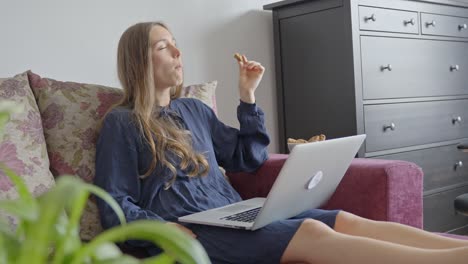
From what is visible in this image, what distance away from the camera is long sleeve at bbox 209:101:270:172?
1.78 m

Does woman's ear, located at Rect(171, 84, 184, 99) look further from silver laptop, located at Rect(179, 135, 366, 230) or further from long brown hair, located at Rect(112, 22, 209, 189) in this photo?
silver laptop, located at Rect(179, 135, 366, 230)

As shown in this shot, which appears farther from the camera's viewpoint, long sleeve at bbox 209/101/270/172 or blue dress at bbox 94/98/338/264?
long sleeve at bbox 209/101/270/172

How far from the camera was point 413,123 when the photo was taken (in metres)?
2.54

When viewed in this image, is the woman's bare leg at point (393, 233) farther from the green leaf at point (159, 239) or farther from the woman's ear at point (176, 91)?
the green leaf at point (159, 239)

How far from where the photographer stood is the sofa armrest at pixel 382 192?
5.01 ft

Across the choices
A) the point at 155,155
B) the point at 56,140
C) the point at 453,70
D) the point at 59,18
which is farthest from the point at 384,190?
the point at 453,70

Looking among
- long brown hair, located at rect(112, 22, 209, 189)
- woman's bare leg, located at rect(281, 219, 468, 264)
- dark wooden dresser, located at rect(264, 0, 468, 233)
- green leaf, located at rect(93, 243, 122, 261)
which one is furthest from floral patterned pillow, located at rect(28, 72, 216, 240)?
green leaf, located at rect(93, 243, 122, 261)

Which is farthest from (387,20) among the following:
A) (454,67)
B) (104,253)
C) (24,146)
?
(104,253)

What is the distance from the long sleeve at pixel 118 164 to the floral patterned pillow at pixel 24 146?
0.44ft

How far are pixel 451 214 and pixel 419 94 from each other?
61 centimetres

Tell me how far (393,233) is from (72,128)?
87 cm

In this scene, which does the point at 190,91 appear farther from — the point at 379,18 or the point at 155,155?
the point at 379,18

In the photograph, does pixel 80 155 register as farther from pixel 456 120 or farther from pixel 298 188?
pixel 456 120

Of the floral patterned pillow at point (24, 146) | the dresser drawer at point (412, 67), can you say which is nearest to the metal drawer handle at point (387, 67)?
the dresser drawer at point (412, 67)
